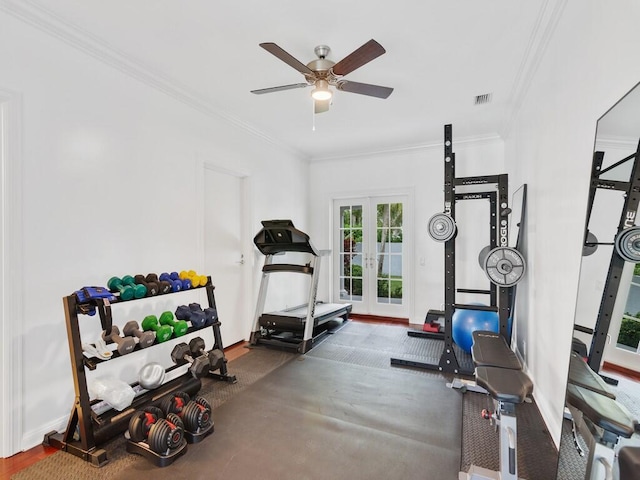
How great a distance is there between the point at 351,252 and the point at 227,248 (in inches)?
95.9

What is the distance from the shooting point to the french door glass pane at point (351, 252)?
5.73 m

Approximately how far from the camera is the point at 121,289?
228 centimetres

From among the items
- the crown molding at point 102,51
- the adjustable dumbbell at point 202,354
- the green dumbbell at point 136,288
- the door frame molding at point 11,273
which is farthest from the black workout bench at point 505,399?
the crown molding at point 102,51

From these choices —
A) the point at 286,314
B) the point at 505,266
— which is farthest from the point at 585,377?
the point at 286,314

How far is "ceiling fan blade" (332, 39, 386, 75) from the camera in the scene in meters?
2.03

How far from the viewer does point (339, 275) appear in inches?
232

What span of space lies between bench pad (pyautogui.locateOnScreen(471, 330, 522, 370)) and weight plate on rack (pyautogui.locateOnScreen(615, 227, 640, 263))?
101cm

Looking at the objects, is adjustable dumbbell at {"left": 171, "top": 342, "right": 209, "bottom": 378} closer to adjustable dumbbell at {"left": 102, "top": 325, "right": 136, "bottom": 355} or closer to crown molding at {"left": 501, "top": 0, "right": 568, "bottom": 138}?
adjustable dumbbell at {"left": 102, "top": 325, "right": 136, "bottom": 355}

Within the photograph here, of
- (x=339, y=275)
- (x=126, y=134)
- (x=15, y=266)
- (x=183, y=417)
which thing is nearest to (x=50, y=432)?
(x=183, y=417)

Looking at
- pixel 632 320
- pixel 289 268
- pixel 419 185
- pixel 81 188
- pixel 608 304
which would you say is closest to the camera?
pixel 632 320

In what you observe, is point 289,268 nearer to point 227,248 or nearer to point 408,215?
point 227,248

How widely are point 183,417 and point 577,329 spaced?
7.58ft

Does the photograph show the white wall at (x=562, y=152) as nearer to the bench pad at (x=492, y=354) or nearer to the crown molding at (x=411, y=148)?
the bench pad at (x=492, y=354)

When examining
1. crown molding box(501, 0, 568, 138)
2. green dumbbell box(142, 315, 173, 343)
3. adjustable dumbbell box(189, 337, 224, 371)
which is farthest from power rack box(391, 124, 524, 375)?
green dumbbell box(142, 315, 173, 343)
